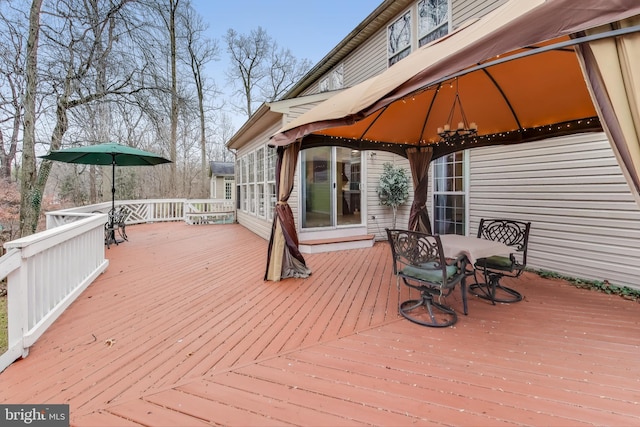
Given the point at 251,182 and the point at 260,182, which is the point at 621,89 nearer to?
the point at 260,182

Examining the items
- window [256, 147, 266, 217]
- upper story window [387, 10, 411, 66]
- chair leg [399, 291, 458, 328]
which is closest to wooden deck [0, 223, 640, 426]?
chair leg [399, 291, 458, 328]

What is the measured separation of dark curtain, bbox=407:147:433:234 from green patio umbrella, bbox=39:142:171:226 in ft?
18.4

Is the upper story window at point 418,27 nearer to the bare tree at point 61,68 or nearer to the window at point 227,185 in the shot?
the bare tree at point 61,68

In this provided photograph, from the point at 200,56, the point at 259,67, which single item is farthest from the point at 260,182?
the point at 259,67

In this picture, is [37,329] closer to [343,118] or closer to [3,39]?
[343,118]

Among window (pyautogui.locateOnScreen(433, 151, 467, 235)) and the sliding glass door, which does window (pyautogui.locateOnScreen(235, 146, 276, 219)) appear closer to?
the sliding glass door

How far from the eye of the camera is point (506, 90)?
3.74 meters

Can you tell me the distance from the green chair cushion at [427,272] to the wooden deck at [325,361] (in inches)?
18.4

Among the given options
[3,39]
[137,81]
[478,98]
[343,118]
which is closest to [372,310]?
[343,118]

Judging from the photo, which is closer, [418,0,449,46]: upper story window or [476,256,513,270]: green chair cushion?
[476,256,513,270]: green chair cushion

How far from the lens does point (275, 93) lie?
1862 centimetres

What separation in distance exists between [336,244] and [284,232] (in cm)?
221

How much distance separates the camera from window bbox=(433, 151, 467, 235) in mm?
5750

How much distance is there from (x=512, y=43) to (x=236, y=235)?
25.4ft
